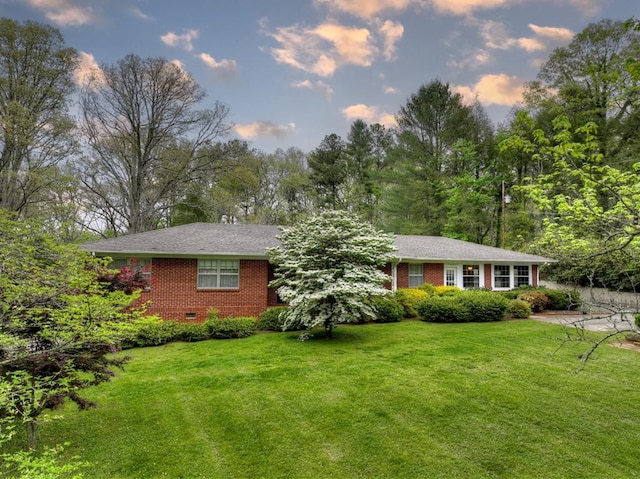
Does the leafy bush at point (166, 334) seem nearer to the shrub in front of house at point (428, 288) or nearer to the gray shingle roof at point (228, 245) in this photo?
the gray shingle roof at point (228, 245)

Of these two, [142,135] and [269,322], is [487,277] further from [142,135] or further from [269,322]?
[142,135]

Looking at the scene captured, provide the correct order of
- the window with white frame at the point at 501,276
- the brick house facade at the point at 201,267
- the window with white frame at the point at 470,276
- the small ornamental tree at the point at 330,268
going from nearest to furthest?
the small ornamental tree at the point at 330,268
the brick house facade at the point at 201,267
the window with white frame at the point at 470,276
the window with white frame at the point at 501,276

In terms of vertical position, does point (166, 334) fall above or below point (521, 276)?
below

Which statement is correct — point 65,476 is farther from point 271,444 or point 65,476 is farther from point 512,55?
point 512,55

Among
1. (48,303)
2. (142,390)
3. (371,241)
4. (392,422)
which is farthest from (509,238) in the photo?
(48,303)

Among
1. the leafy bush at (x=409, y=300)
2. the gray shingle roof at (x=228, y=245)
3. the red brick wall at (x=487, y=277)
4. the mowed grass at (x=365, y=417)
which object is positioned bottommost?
the mowed grass at (x=365, y=417)

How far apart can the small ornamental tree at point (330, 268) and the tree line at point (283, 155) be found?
4699mm

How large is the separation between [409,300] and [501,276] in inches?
284

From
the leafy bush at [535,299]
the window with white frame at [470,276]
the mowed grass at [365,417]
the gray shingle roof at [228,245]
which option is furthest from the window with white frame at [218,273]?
the leafy bush at [535,299]

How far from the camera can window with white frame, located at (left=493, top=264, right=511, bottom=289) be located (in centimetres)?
1888

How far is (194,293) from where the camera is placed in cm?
1298

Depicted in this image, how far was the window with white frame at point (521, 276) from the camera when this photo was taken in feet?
63.1

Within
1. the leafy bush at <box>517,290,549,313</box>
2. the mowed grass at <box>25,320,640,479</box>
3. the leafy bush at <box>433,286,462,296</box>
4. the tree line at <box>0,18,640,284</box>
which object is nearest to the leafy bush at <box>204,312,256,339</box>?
the mowed grass at <box>25,320,640,479</box>

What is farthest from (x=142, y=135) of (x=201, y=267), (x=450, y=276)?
(x=450, y=276)
